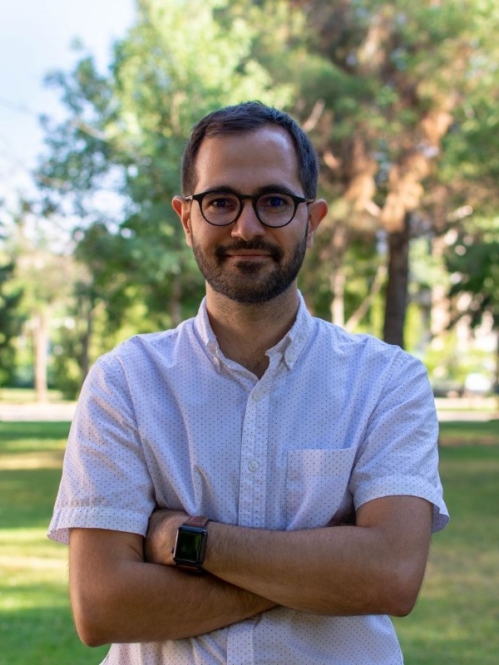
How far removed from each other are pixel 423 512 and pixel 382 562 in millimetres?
169

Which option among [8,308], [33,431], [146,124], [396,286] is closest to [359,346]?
[146,124]

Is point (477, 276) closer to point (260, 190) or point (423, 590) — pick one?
point (423, 590)

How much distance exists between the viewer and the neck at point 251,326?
2.59m

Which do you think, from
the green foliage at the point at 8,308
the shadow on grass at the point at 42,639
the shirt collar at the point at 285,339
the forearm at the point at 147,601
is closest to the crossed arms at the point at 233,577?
the forearm at the point at 147,601

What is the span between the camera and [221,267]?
8.28ft

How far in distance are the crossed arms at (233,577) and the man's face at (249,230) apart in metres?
0.59

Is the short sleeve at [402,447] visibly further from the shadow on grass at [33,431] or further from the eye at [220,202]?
the shadow on grass at [33,431]

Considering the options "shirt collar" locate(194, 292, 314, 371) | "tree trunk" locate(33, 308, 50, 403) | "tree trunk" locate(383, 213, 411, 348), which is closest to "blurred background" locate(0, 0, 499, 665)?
"tree trunk" locate(383, 213, 411, 348)

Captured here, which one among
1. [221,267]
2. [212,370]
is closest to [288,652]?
[212,370]

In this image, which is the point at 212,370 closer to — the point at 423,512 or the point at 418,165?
the point at 423,512

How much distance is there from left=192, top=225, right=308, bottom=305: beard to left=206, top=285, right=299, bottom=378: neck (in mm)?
42

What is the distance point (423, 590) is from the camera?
859 centimetres

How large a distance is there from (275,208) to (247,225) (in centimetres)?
10

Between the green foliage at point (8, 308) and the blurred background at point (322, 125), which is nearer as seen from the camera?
the blurred background at point (322, 125)
